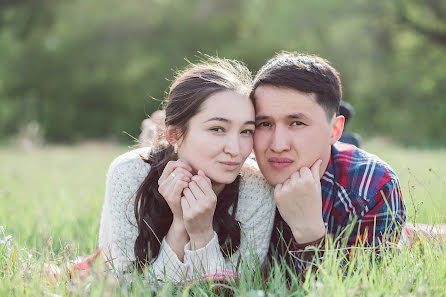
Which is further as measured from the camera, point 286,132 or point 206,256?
point 286,132

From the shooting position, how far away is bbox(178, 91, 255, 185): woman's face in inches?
122

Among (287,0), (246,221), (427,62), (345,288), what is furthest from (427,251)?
(427,62)

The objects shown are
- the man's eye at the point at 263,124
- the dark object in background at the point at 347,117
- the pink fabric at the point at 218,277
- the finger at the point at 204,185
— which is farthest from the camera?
the dark object in background at the point at 347,117

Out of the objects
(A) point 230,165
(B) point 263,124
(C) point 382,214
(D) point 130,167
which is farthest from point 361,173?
(D) point 130,167

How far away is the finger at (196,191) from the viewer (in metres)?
3.02

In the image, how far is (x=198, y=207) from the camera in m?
2.98

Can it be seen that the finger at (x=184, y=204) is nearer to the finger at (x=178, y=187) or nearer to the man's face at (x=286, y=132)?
the finger at (x=178, y=187)

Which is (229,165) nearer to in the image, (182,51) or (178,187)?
(178,187)

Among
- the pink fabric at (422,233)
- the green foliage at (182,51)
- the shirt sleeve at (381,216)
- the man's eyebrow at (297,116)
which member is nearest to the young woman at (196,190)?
the man's eyebrow at (297,116)

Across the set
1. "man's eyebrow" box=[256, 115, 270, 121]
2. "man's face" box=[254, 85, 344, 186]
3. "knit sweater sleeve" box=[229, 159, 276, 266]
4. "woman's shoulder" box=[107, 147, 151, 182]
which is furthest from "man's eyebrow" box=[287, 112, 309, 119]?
"woman's shoulder" box=[107, 147, 151, 182]

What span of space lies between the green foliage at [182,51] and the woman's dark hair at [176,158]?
18988mm

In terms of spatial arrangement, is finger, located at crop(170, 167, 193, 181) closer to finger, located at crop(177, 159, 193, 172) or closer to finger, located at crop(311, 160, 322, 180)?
finger, located at crop(177, 159, 193, 172)

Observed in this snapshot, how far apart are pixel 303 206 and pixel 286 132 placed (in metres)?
0.51

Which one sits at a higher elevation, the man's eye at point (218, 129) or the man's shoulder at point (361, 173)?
the man's eye at point (218, 129)
